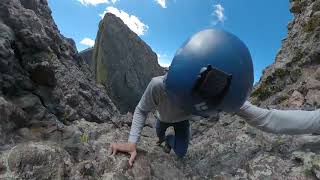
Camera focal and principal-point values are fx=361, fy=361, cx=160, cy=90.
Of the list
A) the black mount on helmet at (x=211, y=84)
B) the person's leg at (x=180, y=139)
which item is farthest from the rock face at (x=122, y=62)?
the black mount on helmet at (x=211, y=84)

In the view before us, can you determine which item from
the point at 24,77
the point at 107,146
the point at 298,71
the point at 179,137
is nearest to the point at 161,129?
the point at 179,137

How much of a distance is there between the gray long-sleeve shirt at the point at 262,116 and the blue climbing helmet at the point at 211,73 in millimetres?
698

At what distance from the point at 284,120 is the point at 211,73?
5.26ft

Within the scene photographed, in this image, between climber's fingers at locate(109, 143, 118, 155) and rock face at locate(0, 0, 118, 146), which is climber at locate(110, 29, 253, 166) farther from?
rock face at locate(0, 0, 118, 146)

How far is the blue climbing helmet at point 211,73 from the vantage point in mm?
4312

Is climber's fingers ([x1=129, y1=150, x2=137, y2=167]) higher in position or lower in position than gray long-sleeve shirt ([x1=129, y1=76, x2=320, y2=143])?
lower

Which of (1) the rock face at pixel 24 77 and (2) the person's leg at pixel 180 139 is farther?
(2) the person's leg at pixel 180 139

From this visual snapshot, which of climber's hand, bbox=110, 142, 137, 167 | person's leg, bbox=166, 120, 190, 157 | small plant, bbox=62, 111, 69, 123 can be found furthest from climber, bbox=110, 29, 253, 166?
small plant, bbox=62, 111, 69, 123

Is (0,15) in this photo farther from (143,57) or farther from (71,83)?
(143,57)

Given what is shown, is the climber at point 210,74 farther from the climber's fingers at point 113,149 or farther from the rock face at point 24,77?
the rock face at point 24,77

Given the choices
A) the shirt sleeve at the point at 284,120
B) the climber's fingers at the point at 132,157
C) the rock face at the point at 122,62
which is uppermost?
the rock face at the point at 122,62

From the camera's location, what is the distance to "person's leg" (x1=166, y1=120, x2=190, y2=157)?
6.64 meters

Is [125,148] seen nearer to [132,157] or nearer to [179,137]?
[132,157]

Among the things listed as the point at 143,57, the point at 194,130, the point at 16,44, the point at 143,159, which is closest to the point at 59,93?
the point at 16,44
